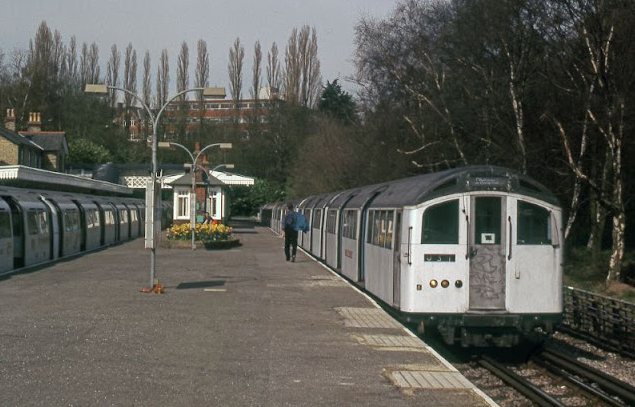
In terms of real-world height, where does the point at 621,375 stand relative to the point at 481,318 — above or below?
below

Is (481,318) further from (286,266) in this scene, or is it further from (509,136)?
(509,136)

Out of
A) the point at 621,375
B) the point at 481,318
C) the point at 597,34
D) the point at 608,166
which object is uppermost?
the point at 597,34

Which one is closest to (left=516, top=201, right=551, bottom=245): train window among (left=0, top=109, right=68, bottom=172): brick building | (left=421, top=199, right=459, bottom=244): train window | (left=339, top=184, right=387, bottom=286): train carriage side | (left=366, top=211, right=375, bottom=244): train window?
(left=421, top=199, right=459, bottom=244): train window

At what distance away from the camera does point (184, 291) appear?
59.5 ft

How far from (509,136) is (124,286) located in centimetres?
1749

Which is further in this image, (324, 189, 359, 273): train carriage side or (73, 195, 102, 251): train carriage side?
(73, 195, 102, 251): train carriage side

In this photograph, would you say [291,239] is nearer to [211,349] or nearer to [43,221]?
[43,221]

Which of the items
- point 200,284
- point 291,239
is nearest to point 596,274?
point 291,239

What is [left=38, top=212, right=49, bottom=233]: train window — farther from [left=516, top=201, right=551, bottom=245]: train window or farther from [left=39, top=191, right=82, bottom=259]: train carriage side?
[left=516, top=201, right=551, bottom=245]: train window

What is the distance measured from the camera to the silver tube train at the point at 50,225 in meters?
23.4

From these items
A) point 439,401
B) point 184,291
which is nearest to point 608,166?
point 184,291

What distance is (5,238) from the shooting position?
74.3ft

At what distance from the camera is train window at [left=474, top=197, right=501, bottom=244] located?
12430mm

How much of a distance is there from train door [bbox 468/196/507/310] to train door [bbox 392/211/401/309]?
115 cm
